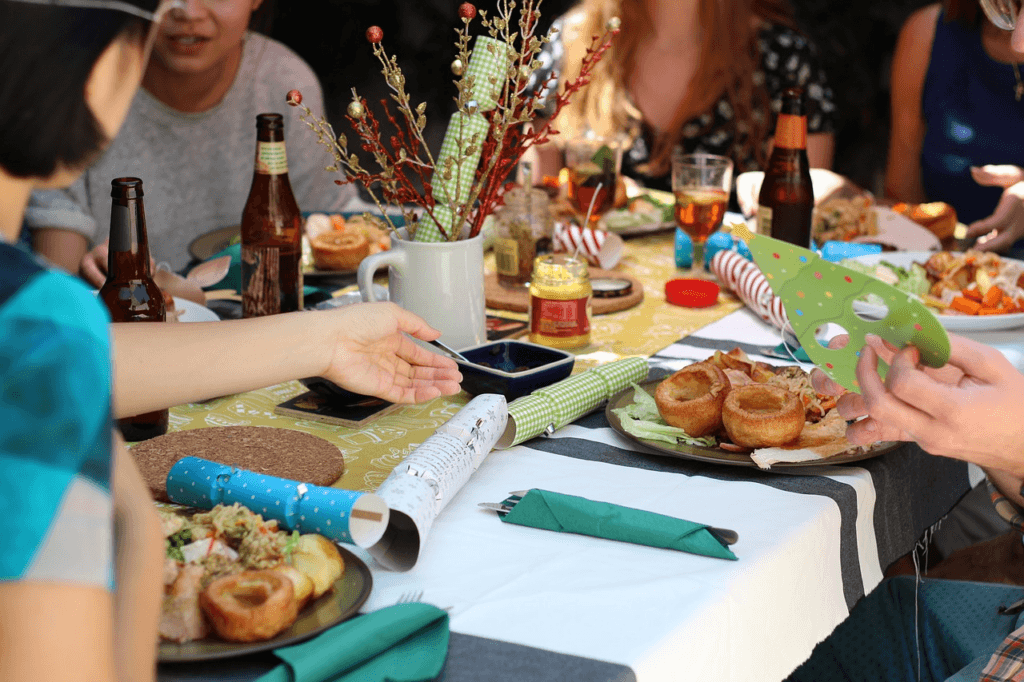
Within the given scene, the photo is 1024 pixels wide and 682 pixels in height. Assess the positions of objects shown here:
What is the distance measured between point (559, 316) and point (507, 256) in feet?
1.16

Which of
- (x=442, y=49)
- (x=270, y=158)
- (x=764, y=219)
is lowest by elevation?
(x=764, y=219)

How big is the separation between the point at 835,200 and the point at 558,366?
3.81 feet

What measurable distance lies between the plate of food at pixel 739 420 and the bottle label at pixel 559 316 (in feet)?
0.92

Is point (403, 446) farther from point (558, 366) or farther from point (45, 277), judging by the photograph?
point (45, 277)

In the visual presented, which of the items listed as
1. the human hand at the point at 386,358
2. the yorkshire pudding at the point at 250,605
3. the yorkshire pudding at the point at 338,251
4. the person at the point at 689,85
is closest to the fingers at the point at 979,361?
the human hand at the point at 386,358

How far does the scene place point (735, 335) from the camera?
66.0 inches

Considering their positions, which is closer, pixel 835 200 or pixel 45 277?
pixel 45 277

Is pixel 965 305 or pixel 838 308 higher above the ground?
pixel 838 308

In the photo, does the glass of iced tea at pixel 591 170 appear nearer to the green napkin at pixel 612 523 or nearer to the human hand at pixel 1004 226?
the human hand at pixel 1004 226

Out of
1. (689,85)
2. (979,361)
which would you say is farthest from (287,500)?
(689,85)

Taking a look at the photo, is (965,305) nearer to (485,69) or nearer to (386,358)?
(485,69)

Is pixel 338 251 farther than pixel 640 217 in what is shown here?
No

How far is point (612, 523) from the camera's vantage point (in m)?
0.96

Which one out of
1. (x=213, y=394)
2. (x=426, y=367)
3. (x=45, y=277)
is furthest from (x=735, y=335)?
(x=45, y=277)
